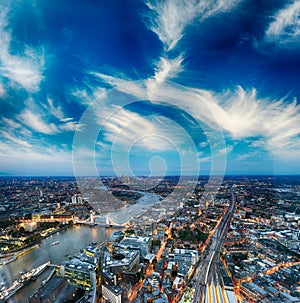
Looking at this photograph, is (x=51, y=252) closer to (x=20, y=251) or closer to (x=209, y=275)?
(x=20, y=251)

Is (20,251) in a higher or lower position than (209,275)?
→ lower

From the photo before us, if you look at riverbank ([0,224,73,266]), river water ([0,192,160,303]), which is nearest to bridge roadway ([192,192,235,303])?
river water ([0,192,160,303])

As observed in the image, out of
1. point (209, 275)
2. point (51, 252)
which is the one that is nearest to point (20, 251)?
point (51, 252)

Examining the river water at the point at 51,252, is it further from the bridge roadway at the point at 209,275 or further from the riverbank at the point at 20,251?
the bridge roadway at the point at 209,275

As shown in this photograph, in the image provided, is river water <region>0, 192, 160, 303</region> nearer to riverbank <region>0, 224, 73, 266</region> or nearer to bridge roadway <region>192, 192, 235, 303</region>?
riverbank <region>0, 224, 73, 266</region>

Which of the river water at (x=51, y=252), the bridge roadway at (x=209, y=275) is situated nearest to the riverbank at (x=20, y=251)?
the river water at (x=51, y=252)

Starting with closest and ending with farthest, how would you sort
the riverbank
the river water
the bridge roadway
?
the bridge roadway < the river water < the riverbank
